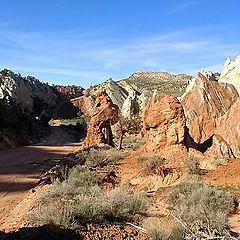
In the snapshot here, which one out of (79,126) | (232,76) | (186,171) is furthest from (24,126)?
(186,171)

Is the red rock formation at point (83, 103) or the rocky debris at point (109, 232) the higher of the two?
the red rock formation at point (83, 103)

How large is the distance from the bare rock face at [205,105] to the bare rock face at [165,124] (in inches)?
188

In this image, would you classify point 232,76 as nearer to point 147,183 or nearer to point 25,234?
point 147,183

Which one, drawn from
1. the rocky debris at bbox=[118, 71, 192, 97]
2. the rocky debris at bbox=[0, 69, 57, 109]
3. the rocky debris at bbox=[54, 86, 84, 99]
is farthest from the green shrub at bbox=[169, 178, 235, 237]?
the rocky debris at bbox=[54, 86, 84, 99]

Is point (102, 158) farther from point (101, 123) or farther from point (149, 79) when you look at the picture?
point (149, 79)

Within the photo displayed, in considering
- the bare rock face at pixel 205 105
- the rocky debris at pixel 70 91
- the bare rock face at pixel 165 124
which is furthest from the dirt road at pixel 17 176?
the rocky debris at pixel 70 91

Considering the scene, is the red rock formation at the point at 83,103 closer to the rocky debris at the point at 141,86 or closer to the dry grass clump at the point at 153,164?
the rocky debris at the point at 141,86

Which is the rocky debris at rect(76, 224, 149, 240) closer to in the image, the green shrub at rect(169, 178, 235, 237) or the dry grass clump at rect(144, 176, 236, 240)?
the dry grass clump at rect(144, 176, 236, 240)

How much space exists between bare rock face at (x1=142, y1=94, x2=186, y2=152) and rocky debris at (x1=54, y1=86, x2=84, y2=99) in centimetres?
8769

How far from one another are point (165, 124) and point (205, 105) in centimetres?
741

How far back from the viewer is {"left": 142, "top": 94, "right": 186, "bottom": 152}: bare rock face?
17.7 m

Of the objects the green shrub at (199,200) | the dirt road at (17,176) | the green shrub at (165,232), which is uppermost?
the green shrub at (165,232)

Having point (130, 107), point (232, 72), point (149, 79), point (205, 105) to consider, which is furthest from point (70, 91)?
point (205, 105)

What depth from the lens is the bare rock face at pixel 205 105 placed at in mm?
23344
